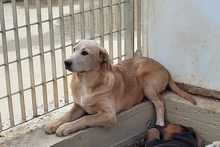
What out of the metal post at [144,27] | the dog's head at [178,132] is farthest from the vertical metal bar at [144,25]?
the dog's head at [178,132]

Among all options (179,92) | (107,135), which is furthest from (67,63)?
(179,92)

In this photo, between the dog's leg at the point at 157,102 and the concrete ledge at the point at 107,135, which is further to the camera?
the dog's leg at the point at 157,102

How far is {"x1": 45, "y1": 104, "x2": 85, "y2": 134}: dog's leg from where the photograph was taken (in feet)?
13.0

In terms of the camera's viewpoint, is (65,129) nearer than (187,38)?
Yes

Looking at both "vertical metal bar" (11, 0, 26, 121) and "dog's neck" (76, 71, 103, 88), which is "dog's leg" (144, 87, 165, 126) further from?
"vertical metal bar" (11, 0, 26, 121)

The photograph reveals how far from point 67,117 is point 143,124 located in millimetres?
944

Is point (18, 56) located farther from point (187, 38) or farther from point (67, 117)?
point (187, 38)

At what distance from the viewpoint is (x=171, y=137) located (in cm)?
427

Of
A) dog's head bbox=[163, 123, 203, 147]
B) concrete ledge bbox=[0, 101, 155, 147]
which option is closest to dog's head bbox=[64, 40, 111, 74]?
concrete ledge bbox=[0, 101, 155, 147]

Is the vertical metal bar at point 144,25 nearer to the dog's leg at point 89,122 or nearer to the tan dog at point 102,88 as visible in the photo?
the tan dog at point 102,88

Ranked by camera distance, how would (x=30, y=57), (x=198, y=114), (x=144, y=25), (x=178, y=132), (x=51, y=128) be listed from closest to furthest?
(x=51, y=128)
(x=30, y=57)
(x=178, y=132)
(x=198, y=114)
(x=144, y=25)

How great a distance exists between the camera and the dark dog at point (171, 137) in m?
4.08

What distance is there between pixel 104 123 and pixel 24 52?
334 centimetres

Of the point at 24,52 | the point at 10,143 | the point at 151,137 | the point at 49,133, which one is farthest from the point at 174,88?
the point at 24,52
